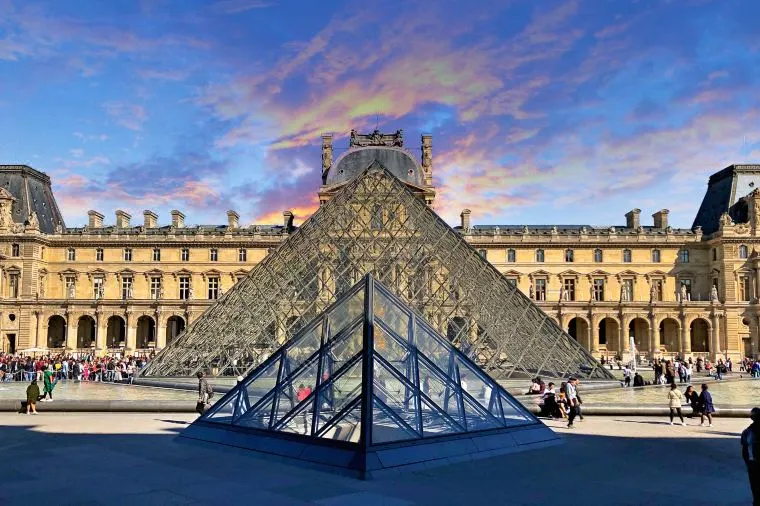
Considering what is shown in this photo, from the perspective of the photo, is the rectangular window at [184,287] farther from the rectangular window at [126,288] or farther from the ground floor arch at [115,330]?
the ground floor arch at [115,330]

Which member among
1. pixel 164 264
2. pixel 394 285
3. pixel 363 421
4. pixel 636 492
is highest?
pixel 164 264

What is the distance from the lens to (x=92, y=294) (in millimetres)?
52969

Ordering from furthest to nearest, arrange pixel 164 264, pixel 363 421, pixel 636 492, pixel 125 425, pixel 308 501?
pixel 164 264 < pixel 125 425 < pixel 363 421 < pixel 636 492 < pixel 308 501

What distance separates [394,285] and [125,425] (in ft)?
43.7

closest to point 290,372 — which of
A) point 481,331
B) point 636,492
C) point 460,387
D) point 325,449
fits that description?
point 325,449

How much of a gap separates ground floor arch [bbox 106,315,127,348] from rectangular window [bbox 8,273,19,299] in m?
7.21

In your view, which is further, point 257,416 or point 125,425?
point 125,425

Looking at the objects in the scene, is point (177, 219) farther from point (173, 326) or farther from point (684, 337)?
point (684, 337)

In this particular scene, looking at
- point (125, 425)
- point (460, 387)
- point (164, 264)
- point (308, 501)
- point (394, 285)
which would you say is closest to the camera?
point (308, 501)

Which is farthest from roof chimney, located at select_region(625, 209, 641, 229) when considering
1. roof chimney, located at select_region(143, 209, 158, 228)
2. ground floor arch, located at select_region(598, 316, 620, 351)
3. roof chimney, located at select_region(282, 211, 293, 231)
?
roof chimney, located at select_region(143, 209, 158, 228)

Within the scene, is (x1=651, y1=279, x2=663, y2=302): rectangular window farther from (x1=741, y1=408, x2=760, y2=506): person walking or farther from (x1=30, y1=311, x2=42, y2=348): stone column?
(x1=741, y1=408, x2=760, y2=506): person walking

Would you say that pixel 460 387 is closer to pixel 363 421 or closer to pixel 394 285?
pixel 363 421

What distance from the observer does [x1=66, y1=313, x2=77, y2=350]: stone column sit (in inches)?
1966

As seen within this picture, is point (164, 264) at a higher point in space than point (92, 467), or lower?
higher
